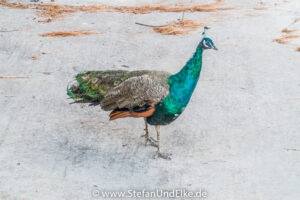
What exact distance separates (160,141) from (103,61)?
6.26ft

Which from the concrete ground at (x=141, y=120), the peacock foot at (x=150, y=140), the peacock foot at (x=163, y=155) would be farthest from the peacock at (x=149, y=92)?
the concrete ground at (x=141, y=120)

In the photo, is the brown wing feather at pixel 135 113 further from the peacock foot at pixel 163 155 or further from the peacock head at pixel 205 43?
the peacock head at pixel 205 43

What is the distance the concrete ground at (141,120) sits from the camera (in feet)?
11.9

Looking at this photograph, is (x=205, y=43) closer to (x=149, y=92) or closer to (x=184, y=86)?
(x=184, y=86)

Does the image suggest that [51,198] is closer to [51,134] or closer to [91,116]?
[51,134]

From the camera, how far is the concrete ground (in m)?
3.62

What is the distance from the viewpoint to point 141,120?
15.1ft

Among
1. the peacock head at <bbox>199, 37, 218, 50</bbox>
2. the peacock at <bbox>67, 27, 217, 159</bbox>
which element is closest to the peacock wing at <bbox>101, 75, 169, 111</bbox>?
the peacock at <bbox>67, 27, 217, 159</bbox>

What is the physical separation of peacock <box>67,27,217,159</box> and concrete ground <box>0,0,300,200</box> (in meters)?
0.47

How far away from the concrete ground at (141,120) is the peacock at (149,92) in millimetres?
472

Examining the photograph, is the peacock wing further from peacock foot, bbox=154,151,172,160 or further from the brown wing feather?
peacock foot, bbox=154,151,172,160

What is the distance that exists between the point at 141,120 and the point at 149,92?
3.31ft

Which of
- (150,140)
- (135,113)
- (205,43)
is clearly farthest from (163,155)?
(205,43)

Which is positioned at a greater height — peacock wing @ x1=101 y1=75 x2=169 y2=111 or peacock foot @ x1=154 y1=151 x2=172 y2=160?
peacock wing @ x1=101 y1=75 x2=169 y2=111
